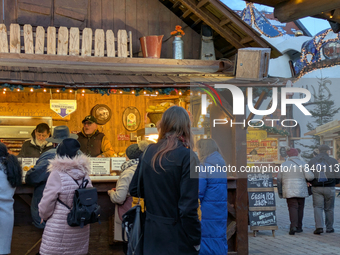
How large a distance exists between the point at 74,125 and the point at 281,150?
12.9 m

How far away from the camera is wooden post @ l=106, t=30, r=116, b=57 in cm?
799

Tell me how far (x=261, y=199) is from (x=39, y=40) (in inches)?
230

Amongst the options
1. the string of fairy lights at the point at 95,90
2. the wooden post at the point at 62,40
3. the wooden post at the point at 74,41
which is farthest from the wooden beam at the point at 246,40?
the wooden post at the point at 62,40

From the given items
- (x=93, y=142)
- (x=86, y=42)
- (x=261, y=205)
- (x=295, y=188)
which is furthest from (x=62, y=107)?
(x=295, y=188)

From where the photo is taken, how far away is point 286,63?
82.1 ft

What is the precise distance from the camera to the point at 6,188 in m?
4.75

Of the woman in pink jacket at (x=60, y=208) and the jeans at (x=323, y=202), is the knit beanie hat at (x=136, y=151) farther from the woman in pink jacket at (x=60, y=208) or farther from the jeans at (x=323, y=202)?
the jeans at (x=323, y=202)

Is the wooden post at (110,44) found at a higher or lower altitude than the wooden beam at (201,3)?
lower

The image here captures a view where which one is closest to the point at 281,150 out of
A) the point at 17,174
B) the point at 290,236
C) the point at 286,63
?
the point at 286,63

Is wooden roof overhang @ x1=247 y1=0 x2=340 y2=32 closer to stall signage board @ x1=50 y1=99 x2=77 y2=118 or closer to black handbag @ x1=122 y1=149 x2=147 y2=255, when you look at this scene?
black handbag @ x1=122 y1=149 x2=147 y2=255

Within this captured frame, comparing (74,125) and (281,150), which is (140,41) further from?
(281,150)

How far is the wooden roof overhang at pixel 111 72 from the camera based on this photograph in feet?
20.9

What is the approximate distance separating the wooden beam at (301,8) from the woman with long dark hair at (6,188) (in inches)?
146

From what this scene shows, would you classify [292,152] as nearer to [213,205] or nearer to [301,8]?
[213,205]
